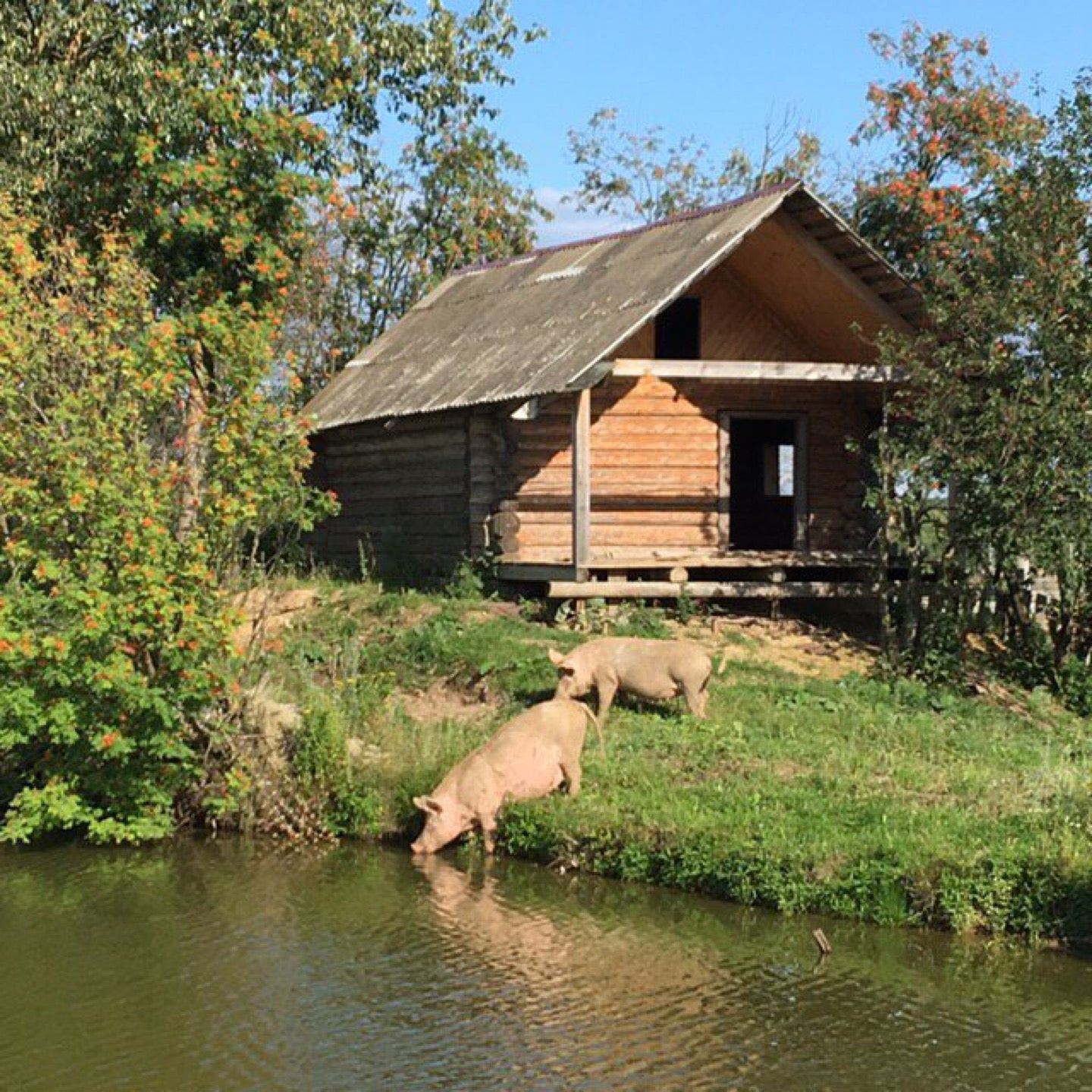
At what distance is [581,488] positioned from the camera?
19.8 metres

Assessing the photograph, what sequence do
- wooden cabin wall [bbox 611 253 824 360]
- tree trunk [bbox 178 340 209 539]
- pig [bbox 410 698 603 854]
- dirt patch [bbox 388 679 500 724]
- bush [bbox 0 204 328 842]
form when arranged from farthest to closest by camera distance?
A: wooden cabin wall [bbox 611 253 824 360] → dirt patch [bbox 388 679 500 724] → tree trunk [bbox 178 340 209 539] → bush [bbox 0 204 328 842] → pig [bbox 410 698 603 854]

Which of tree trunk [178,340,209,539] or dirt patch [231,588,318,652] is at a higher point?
tree trunk [178,340,209,539]

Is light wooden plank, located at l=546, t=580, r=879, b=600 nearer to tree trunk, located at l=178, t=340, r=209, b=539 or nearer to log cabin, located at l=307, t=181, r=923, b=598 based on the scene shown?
log cabin, located at l=307, t=181, r=923, b=598

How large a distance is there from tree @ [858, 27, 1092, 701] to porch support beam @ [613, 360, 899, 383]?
51 cm

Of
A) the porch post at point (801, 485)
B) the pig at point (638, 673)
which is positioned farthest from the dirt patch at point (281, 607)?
the porch post at point (801, 485)

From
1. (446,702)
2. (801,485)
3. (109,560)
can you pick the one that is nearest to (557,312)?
(801,485)

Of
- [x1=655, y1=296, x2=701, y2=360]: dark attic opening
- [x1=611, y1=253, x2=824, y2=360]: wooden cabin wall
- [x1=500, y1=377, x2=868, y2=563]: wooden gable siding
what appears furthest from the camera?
[x1=655, y1=296, x2=701, y2=360]: dark attic opening

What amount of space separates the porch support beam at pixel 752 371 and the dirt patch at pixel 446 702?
5.06 metres

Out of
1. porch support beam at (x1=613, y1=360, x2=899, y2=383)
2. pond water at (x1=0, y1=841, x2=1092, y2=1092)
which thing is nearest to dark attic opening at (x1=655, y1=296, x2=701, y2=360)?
porch support beam at (x1=613, y1=360, x2=899, y2=383)

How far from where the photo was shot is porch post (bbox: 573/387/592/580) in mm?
19609

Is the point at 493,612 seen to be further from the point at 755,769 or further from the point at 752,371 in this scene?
the point at 755,769

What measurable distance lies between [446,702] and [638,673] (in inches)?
90.6

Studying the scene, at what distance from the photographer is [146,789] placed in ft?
44.6

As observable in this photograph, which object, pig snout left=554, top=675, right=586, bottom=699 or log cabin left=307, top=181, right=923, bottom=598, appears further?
log cabin left=307, top=181, right=923, bottom=598
